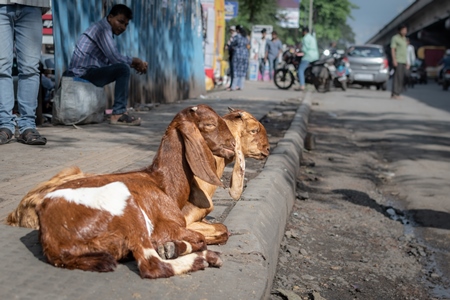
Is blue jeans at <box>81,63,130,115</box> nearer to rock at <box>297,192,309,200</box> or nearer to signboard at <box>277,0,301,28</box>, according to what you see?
rock at <box>297,192,309,200</box>

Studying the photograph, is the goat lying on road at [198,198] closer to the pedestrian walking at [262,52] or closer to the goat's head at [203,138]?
the goat's head at [203,138]

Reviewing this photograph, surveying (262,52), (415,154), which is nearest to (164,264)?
(415,154)

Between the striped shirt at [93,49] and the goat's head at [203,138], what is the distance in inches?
211

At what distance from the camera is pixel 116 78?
8828mm

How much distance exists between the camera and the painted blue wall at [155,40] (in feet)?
30.0

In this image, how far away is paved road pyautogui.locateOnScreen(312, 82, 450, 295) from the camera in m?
5.74

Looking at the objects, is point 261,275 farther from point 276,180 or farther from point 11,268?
point 276,180

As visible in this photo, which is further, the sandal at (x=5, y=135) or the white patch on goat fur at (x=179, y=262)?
the sandal at (x=5, y=135)

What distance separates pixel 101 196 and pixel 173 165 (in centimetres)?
45

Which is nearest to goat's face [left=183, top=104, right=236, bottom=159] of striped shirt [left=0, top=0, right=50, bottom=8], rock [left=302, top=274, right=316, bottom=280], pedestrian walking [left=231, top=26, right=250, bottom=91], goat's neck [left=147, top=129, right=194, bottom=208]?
goat's neck [left=147, top=129, right=194, bottom=208]

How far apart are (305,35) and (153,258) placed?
2025 centimetres

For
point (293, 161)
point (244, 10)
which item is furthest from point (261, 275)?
point (244, 10)

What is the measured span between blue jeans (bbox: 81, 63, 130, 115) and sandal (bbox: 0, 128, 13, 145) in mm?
2040

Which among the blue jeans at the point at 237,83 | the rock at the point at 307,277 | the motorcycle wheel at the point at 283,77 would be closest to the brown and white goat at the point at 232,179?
the rock at the point at 307,277
